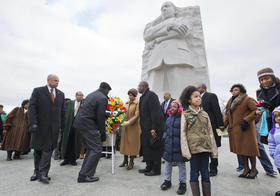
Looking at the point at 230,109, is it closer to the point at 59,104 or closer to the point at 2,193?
the point at 59,104

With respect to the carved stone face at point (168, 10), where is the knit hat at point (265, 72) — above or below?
below

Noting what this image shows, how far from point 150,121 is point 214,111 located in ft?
3.86

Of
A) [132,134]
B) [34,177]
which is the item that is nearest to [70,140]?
[34,177]

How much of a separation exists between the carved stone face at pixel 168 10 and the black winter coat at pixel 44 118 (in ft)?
25.9

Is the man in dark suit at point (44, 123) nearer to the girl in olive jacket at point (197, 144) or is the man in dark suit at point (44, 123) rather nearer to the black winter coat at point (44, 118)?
the black winter coat at point (44, 118)

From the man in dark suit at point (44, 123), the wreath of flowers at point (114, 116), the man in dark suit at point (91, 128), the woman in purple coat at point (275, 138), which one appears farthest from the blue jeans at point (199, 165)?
the man in dark suit at point (44, 123)

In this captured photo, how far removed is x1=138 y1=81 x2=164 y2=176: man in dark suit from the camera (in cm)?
301

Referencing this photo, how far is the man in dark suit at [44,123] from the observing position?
8.79 ft

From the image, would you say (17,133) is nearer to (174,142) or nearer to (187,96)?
(174,142)

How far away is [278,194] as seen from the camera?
7.04 feet

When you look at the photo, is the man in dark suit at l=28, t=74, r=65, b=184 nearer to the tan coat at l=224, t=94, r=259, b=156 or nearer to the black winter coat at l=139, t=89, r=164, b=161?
the black winter coat at l=139, t=89, r=164, b=161

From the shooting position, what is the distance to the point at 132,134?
3617 mm

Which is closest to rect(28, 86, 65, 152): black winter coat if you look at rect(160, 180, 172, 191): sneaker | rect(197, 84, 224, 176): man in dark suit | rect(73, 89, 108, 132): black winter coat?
rect(73, 89, 108, 132): black winter coat

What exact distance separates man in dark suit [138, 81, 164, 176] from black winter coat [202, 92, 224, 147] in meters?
0.88
